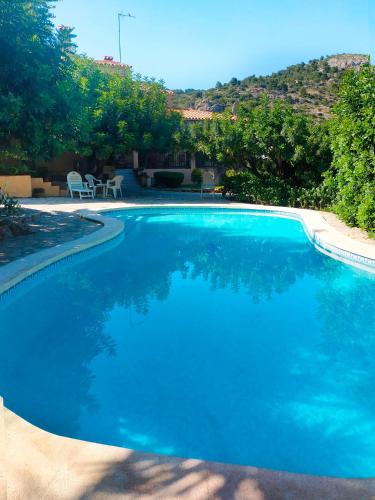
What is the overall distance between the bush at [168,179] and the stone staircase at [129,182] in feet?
3.73

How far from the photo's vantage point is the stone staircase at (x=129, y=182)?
2361 centimetres

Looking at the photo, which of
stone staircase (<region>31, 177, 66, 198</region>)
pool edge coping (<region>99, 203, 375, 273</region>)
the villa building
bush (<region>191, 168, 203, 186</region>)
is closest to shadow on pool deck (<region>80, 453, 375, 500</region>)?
pool edge coping (<region>99, 203, 375, 273</region>)

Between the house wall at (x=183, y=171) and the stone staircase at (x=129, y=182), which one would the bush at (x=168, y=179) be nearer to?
the stone staircase at (x=129, y=182)

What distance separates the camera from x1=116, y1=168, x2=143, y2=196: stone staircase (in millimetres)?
23606

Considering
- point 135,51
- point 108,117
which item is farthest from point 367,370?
point 135,51

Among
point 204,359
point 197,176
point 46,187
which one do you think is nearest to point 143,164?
point 197,176

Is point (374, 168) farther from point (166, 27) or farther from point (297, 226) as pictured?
point (166, 27)

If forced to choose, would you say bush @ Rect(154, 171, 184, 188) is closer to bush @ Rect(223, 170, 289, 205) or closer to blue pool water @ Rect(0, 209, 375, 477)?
bush @ Rect(223, 170, 289, 205)

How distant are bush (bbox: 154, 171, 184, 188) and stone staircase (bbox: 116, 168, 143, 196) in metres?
1.14

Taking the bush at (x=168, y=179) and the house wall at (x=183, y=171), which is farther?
the house wall at (x=183, y=171)

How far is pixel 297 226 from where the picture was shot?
47.8 feet

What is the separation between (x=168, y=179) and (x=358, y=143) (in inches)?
580

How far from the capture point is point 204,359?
17.5 feet

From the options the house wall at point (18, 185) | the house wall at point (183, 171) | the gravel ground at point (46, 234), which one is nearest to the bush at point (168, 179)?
the house wall at point (183, 171)
